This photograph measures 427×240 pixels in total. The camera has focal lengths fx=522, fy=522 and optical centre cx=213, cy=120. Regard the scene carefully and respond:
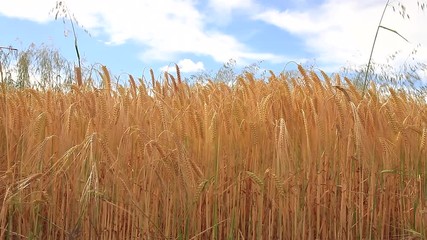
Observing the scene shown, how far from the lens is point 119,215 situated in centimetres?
173

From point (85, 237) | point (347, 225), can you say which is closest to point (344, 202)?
point (347, 225)

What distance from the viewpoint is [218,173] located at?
174 centimetres

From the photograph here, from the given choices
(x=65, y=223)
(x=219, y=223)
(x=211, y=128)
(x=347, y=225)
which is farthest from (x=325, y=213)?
(x=65, y=223)

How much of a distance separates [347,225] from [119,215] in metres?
0.78

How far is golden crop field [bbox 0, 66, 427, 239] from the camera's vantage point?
1.62 meters

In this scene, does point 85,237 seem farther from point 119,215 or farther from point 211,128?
point 211,128

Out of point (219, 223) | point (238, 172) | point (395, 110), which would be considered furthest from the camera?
point (395, 110)

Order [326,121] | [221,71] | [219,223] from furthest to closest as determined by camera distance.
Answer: [221,71] < [326,121] < [219,223]

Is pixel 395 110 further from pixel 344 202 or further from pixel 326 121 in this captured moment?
pixel 344 202

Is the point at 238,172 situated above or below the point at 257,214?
above

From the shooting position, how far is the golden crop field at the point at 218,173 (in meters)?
1.62

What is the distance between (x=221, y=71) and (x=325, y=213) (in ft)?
10.5

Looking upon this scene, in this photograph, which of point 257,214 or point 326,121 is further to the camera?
point 326,121

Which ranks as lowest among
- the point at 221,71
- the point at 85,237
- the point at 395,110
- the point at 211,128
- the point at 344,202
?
the point at 85,237
